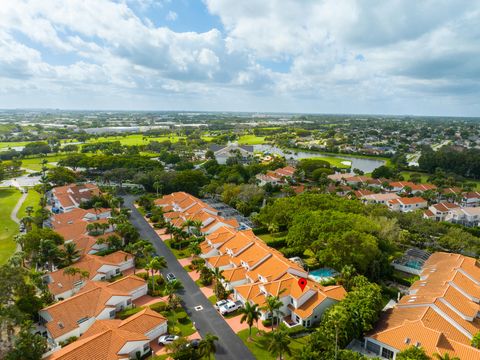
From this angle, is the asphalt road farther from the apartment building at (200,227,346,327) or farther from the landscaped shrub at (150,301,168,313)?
the apartment building at (200,227,346,327)

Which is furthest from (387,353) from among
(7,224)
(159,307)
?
(7,224)

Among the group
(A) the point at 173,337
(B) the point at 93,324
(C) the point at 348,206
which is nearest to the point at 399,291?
(C) the point at 348,206

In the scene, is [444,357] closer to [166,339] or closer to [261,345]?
[261,345]

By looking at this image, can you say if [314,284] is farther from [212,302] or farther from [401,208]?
[401,208]

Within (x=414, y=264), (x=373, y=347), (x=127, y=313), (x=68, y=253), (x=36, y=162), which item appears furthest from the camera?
(x=36, y=162)

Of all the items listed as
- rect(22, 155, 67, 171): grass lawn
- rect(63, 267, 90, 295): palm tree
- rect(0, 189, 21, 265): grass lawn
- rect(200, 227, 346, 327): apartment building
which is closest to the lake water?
rect(200, 227, 346, 327): apartment building

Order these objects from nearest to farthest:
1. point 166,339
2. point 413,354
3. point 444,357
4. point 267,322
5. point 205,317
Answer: point 444,357 < point 413,354 < point 166,339 < point 267,322 < point 205,317

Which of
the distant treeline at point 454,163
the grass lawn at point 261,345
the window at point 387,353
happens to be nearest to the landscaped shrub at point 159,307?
the grass lawn at point 261,345
